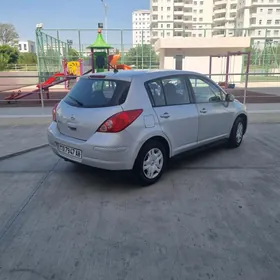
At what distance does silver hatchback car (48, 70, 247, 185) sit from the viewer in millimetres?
3279

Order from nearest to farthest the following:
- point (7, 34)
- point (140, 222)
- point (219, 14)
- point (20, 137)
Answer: point (140, 222) → point (20, 137) → point (7, 34) → point (219, 14)

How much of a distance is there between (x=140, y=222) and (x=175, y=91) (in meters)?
1.98

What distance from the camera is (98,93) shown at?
3.59m

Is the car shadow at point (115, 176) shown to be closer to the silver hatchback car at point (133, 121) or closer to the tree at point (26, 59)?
the silver hatchback car at point (133, 121)

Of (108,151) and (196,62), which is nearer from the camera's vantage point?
A: (108,151)

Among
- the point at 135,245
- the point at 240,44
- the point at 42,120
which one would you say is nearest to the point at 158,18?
the point at 240,44

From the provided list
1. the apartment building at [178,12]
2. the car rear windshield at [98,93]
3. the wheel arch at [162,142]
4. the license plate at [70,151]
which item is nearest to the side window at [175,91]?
the wheel arch at [162,142]

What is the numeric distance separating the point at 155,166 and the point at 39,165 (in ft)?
6.60

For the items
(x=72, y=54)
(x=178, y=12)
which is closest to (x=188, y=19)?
(x=178, y=12)

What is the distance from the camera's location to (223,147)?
5320 mm

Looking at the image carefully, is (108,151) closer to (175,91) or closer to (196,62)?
(175,91)

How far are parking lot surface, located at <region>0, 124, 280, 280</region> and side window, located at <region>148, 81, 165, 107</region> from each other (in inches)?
42.9

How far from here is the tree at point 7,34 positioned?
51.2m

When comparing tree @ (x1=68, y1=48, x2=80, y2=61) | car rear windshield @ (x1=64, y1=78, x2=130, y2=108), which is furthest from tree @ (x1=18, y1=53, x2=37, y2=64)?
car rear windshield @ (x1=64, y1=78, x2=130, y2=108)
